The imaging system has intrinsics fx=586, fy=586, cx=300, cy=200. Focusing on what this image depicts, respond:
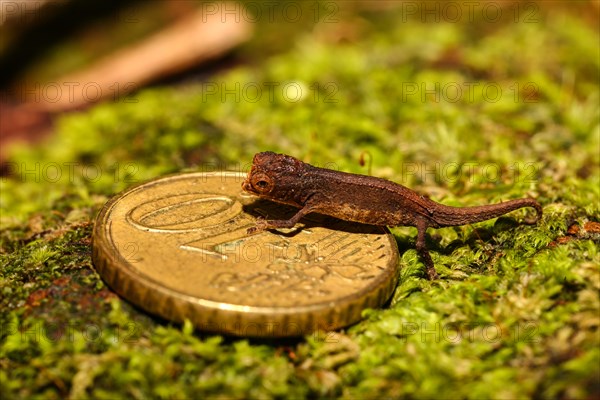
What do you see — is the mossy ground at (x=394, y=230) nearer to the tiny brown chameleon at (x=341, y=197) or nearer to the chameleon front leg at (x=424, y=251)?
the chameleon front leg at (x=424, y=251)

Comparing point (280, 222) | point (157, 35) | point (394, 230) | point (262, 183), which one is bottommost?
point (394, 230)

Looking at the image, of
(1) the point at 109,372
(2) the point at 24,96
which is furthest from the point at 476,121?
(2) the point at 24,96

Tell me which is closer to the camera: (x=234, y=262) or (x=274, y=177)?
(x=234, y=262)

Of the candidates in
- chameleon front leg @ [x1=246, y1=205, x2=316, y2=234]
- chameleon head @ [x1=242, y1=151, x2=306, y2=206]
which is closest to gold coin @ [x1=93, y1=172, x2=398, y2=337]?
chameleon front leg @ [x1=246, y1=205, x2=316, y2=234]

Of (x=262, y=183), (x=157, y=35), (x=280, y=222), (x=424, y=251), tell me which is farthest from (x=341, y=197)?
(x=157, y=35)

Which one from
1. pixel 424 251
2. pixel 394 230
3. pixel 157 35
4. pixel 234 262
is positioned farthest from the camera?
pixel 157 35

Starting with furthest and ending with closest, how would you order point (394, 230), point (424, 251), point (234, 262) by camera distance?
1. point (394, 230)
2. point (424, 251)
3. point (234, 262)

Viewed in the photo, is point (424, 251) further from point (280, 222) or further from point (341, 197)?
point (280, 222)
